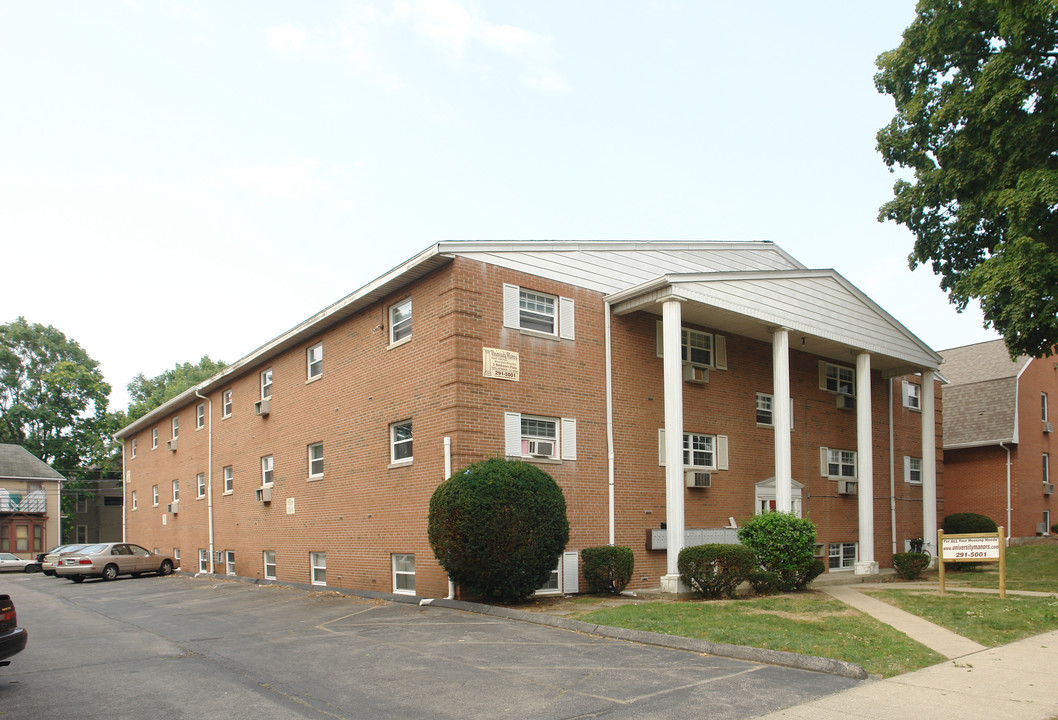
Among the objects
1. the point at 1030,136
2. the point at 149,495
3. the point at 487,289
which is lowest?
the point at 149,495

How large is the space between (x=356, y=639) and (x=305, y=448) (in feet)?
38.1

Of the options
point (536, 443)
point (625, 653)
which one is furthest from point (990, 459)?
point (625, 653)

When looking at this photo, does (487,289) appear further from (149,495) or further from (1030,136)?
(149,495)

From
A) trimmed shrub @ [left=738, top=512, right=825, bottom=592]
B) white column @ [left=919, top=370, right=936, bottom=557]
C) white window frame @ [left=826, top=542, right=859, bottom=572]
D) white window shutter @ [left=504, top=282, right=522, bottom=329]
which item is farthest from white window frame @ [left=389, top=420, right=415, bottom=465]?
white column @ [left=919, top=370, right=936, bottom=557]

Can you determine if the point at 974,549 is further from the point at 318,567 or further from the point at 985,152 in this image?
the point at 318,567

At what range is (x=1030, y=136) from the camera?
17781 millimetres

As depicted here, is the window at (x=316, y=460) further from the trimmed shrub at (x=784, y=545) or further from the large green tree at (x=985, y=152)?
the large green tree at (x=985, y=152)

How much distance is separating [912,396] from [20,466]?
51.8 m

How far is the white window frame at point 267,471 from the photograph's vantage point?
24913 mm

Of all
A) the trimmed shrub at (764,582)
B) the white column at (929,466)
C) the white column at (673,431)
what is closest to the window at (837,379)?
the white column at (929,466)

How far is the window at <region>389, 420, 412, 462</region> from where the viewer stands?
18.1 meters

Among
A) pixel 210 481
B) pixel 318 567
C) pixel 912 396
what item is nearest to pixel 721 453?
pixel 318 567

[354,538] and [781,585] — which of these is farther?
[354,538]

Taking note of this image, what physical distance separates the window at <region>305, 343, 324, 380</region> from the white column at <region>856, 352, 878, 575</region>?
14871 mm
